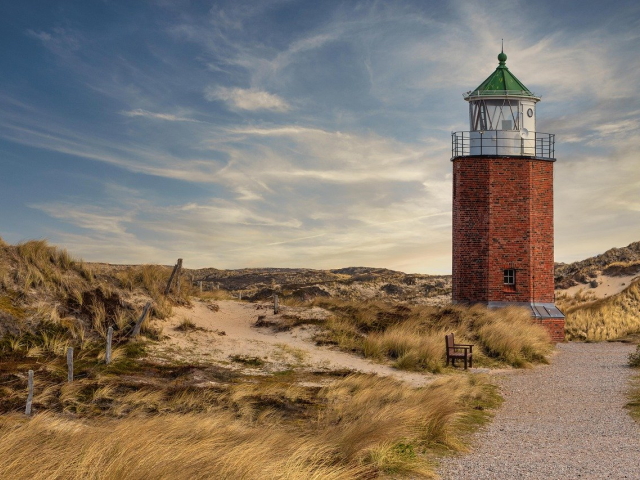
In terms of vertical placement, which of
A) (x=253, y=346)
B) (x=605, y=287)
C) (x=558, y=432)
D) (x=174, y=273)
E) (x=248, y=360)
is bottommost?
(x=558, y=432)

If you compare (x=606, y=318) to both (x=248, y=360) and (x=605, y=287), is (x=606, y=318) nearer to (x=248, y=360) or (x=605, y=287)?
(x=605, y=287)

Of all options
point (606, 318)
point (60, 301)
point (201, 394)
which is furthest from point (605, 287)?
point (201, 394)

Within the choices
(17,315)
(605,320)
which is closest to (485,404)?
(17,315)

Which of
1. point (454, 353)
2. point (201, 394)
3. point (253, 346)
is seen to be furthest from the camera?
point (253, 346)

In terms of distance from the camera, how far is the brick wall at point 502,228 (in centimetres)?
2512

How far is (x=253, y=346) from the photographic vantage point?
739 inches

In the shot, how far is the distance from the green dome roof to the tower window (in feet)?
24.0

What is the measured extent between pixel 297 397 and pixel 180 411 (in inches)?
93.5

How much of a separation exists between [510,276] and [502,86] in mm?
8016

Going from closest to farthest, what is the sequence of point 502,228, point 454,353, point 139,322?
point 454,353, point 139,322, point 502,228

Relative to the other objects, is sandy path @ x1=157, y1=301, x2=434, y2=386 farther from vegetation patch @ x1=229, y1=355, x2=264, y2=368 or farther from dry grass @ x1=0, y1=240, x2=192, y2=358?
dry grass @ x1=0, y1=240, x2=192, y2=358

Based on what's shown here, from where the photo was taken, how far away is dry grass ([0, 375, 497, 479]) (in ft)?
18.0

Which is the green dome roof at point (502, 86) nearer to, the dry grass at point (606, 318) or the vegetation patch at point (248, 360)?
Result: the dry grass at point (606, 318)

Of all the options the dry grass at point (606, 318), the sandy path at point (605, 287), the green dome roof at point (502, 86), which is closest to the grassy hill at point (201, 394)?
the dry grass at point (606, 318)
